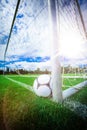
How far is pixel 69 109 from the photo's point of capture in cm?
172

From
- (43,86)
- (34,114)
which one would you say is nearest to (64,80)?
(43,86)

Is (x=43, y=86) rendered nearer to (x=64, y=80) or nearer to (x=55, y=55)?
(x=64, y=80)

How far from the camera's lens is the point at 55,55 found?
175 cm

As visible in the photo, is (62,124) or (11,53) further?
(11,53)

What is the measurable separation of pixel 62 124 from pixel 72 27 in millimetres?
835

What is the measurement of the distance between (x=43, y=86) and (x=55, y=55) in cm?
29

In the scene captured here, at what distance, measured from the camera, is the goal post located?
5.71 ft

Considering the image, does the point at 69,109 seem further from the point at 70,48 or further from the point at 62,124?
the point at 70,48

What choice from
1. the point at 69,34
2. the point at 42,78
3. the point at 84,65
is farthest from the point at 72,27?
the point at 42,78

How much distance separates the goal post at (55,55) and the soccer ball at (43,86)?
0.05 m

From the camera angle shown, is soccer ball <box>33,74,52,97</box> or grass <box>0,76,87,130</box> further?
soccer ball <box>33,74,52,97</box>

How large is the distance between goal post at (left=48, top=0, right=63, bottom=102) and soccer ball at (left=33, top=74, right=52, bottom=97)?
46 mm

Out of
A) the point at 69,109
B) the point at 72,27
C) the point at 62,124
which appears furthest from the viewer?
the point at 72,27

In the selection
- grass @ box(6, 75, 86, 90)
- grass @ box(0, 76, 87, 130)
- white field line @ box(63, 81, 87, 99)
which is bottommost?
grass @ box(0, 76, 87, 130)
